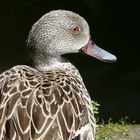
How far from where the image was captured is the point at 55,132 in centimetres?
433

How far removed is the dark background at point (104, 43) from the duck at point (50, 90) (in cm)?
250

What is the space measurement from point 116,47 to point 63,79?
4.75m

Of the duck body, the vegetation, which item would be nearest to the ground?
the vegetation

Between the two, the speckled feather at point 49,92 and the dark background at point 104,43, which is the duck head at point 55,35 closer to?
the speckled feather at point 49,92

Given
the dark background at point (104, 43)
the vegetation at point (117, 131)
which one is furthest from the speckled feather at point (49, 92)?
the dark background at point (104, 43)

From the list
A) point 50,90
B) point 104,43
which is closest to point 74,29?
point 50,90

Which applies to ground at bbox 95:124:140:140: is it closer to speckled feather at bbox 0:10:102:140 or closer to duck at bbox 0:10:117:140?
duck at bbox 0:10:117:140

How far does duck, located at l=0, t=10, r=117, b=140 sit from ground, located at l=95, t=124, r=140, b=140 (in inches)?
45.0

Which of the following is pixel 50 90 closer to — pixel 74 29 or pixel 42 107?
pixel 42 107

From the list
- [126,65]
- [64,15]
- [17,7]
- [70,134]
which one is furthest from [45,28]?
[17,7]

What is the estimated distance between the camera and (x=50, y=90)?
454 cm

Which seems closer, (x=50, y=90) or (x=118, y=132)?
(x=50, y=90)

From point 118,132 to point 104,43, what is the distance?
→ 10.9 ft

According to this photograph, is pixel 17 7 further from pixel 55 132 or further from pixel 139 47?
pixel 55 132
